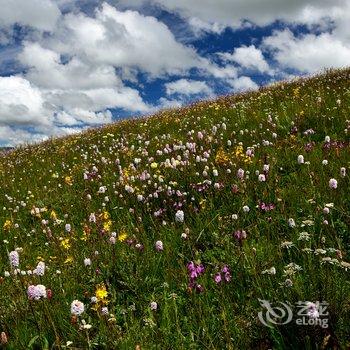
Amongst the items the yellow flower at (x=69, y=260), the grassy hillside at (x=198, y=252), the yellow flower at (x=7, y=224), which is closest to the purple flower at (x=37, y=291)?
the grassy hillside at (x=198, y=252)

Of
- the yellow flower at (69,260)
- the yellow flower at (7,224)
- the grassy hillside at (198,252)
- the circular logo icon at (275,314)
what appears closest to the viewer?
the circular logo icon at (275,314)

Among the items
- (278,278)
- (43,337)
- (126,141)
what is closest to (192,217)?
(278,278)

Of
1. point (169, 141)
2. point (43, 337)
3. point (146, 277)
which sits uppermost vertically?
point (169, 141)

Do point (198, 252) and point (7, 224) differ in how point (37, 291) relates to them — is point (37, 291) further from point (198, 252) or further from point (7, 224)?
point (7, 224)

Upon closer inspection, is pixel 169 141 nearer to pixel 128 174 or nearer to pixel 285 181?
pixel 128 174

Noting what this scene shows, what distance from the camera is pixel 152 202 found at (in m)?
6.93

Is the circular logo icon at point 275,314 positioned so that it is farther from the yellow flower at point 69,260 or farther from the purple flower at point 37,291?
the yellow flower at point 69,260

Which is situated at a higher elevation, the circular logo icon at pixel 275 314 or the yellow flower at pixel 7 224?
the yellow flower at pixel 7 224

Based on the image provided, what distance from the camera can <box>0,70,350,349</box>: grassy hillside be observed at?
11.5 ft

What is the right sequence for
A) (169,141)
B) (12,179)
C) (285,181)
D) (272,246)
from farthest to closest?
(12,179)
(169,141)
(285,181)
(272,246)

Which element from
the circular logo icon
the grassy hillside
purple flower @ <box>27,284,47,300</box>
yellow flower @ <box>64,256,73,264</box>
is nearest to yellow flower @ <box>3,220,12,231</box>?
the grassy hillside

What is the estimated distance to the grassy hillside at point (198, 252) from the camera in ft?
11.5

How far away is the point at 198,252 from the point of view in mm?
4980

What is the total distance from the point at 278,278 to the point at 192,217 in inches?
85.7
